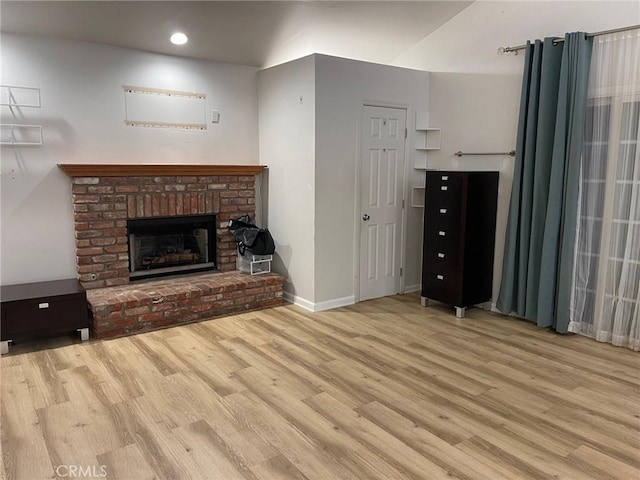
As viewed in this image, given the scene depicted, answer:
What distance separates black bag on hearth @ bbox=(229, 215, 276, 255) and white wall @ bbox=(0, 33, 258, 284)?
886 millimetres

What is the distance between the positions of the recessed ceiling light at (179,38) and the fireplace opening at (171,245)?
5.39 ft

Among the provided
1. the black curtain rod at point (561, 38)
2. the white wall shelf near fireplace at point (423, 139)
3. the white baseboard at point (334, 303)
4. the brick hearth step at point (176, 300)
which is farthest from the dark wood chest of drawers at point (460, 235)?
the brick hearth step at point (176, 300)

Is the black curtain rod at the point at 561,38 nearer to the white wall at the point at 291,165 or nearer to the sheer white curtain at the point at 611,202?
the sheer white curtain at the point at 611,202

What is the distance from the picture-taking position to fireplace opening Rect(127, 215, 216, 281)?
4672mm

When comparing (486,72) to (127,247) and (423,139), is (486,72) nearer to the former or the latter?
(423,139)

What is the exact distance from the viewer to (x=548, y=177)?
4082 mm

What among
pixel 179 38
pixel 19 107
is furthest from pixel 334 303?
pixel 19 107

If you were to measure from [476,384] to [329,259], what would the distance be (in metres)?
1.95

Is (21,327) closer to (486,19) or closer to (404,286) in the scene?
(404,286)

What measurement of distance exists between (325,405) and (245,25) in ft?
10.7

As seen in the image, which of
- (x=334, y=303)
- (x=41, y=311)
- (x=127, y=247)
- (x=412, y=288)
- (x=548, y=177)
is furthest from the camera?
(x=412, y=288)

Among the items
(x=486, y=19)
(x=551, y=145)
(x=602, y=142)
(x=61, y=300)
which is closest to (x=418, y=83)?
(x=486, y=19)

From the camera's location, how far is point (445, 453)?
93.7 inches

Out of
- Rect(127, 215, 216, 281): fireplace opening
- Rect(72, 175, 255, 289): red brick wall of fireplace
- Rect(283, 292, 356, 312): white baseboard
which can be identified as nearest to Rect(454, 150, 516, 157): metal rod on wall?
Rect(283, 292, 356, 312): white baseboard
